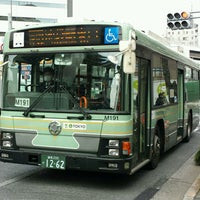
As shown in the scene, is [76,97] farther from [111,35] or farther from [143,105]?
[143,105]

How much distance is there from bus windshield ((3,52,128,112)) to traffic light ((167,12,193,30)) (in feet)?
33.0

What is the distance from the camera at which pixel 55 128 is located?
7148 millimetres

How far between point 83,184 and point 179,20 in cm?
1049

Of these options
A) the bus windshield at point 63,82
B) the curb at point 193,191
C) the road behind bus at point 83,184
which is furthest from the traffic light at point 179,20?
the bus windshield at point 63,82

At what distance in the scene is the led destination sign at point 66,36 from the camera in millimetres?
7027

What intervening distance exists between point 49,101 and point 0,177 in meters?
1.86

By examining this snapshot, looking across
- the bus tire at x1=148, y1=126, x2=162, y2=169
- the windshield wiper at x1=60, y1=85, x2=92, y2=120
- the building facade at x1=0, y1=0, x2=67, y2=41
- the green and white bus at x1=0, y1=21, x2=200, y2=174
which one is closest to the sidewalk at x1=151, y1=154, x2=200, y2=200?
the bus tire at x1=148, y1=126, x2=162, y2=169

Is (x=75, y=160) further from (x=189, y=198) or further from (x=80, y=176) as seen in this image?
(x=189, y=198)

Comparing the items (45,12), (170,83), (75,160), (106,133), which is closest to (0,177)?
(75,160)

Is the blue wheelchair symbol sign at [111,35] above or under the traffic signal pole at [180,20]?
under

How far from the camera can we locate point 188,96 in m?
13.4

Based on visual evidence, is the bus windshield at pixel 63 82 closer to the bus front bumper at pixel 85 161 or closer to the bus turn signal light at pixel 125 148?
the bus turn signal light at pixel 125 148

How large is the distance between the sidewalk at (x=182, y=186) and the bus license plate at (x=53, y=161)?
5.20 ft

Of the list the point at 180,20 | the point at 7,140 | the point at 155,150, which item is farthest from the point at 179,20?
the point at 7,140
